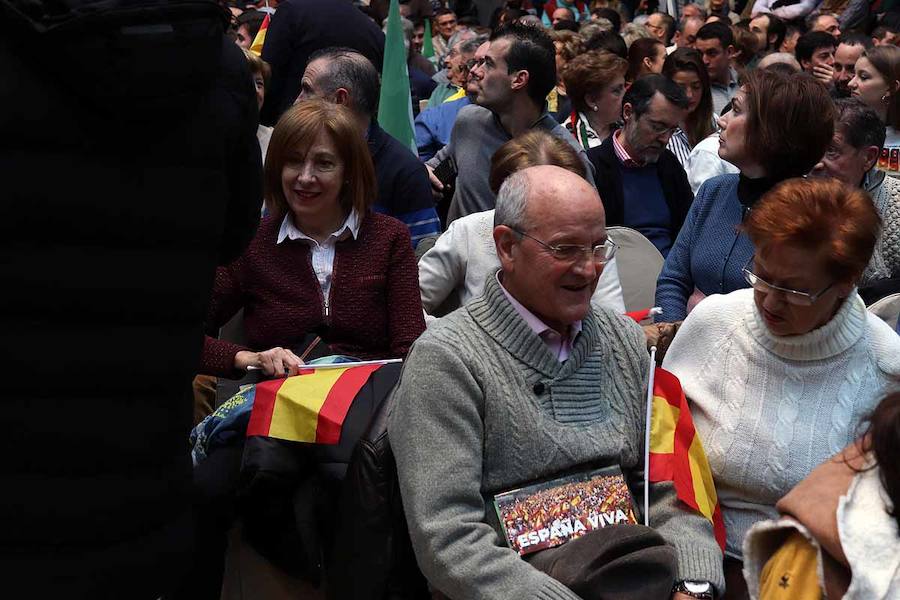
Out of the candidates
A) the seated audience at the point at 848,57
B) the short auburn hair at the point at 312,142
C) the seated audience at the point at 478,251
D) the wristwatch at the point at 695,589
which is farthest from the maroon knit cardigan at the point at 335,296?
the seated audience at the point at 848,57

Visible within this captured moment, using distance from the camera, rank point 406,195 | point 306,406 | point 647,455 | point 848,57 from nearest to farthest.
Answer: point 647,455 < point 306,406 < point 406,195 < point 848,57

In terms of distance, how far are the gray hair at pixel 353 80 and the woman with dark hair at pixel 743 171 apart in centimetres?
177

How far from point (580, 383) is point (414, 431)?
446mm

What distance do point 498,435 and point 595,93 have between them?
4.39 metres

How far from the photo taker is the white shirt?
3.86 m

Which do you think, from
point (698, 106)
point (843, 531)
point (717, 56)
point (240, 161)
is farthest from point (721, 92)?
point (843, 531)

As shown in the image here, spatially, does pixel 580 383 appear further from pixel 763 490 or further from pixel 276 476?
pixel 276 476

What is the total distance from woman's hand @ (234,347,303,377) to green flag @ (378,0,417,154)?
2.86 meters

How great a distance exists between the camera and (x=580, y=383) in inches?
113

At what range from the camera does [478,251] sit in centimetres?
417

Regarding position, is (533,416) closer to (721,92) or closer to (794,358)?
(794,358)

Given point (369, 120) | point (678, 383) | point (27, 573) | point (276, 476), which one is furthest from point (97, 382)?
point (369, 120)

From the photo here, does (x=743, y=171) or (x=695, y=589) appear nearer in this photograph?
(x=695, y=589)

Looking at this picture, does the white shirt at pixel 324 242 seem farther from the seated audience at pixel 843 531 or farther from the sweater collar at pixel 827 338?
the seated audience at pixel 843 531
